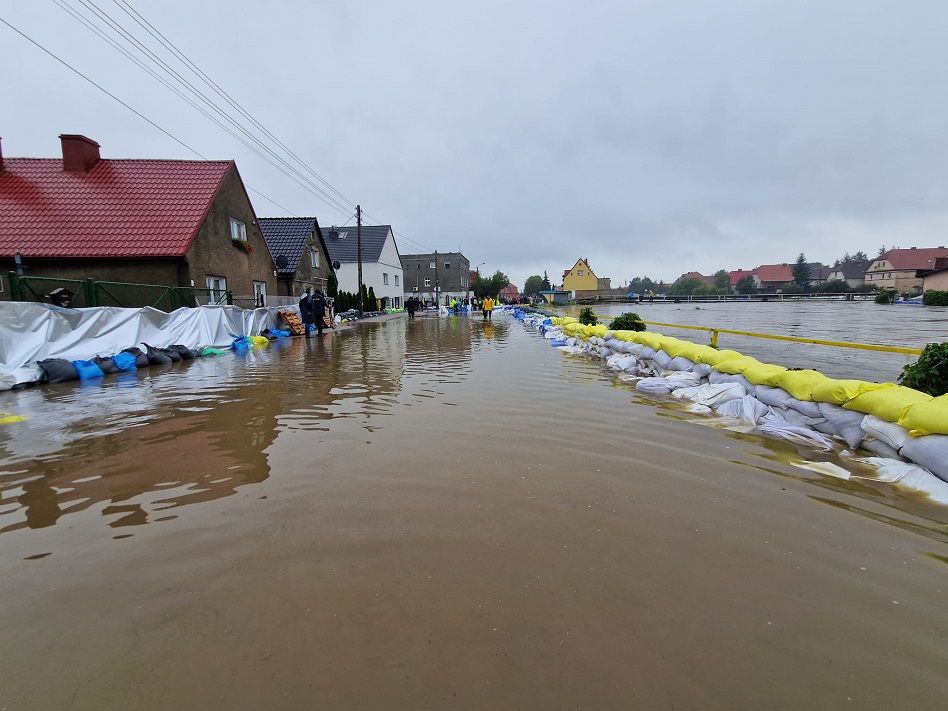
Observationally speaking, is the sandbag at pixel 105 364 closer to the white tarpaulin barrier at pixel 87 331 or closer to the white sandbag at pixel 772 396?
the white tarpaulin barrier at pixel 87 331

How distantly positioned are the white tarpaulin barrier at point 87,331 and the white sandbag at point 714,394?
10638 millimetres

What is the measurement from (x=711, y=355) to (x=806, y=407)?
2.16 m

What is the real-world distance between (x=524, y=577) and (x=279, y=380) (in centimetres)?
713

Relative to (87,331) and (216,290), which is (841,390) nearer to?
(87,331)

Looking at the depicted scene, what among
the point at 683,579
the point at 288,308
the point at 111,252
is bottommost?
the point at 683,579

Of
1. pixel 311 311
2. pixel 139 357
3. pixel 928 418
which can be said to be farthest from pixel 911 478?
pixel 311 311

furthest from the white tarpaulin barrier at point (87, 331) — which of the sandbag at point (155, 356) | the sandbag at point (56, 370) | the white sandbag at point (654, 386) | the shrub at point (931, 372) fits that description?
the shrub at point (931, 372)

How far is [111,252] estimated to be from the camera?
14422 millimetres

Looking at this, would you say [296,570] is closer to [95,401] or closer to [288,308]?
[95,401]

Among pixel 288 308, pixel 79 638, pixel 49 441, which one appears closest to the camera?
pixel 79 638

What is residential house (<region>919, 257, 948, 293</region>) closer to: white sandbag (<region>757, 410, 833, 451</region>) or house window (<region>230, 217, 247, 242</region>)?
white sandbag (<region>757, 410, 833, 451</region>)

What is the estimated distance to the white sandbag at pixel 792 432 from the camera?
4.55m

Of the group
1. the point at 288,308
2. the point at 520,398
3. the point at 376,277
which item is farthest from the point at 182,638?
the point at 376,277

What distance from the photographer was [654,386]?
714cm
